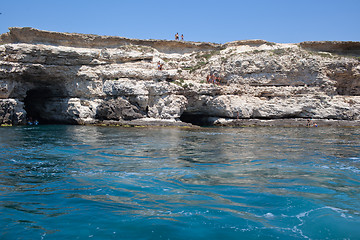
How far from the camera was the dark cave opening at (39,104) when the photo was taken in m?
33.6

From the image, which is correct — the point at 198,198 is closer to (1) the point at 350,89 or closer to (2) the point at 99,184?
(2) the point at 99,184

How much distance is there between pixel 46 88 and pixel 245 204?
32.0m

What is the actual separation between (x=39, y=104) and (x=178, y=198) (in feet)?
108

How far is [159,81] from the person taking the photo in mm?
30328

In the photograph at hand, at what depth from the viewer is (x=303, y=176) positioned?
7852mm

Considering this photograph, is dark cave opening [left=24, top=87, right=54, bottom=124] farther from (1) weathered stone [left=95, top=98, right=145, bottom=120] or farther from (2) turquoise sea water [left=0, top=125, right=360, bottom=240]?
(2) turquoise sea water [left=0, top=125, right=360, bottom=240]

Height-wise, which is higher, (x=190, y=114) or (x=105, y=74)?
(x=105, y=74)

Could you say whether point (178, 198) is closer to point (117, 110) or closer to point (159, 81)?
point (117, 110)

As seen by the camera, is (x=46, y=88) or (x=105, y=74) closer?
(x=105, y=74)

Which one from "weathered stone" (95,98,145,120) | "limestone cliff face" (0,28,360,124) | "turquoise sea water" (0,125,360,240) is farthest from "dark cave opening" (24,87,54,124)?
"turquoise sea water" (0,125,360,240)

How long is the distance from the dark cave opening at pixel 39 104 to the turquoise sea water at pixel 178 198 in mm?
24978

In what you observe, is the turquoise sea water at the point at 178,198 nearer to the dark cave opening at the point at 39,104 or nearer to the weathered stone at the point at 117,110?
the weathered stone at the point at 117,110

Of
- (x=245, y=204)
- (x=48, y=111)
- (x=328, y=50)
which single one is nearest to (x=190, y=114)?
(x=48, y=111)

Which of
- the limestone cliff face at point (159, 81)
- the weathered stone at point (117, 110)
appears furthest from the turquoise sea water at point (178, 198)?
the limestone cliff face at point (159, 81)
